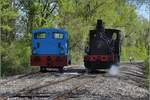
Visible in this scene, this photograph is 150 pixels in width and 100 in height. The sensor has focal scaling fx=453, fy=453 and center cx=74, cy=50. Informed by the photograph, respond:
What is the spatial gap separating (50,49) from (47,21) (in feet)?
40.5

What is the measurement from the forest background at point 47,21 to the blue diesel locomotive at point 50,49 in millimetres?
1786

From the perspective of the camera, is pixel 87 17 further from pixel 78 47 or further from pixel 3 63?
pixel 3 63

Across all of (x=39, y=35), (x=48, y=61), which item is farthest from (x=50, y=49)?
(x=39, y=35)

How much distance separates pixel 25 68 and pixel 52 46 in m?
3.65

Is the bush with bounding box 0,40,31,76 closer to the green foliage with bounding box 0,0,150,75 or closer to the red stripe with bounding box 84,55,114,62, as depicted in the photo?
the green foliage with bounding box 0,0,150,75

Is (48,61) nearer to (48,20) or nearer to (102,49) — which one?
(102,49)

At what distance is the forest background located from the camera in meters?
28.1

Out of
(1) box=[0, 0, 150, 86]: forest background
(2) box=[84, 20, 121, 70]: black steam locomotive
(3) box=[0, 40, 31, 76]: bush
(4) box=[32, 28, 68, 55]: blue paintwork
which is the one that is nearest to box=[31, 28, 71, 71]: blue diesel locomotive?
(4) box=[32, 28, 68, 55]: blue paintwork

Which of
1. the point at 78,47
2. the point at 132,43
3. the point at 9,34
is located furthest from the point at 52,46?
the point at 132,43

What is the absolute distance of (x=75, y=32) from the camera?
1644 inches

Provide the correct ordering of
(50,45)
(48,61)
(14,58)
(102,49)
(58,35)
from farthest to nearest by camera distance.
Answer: (14,58)
(102,49)
(58,35)
(50,45)
(48,61)

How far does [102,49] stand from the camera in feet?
89.1

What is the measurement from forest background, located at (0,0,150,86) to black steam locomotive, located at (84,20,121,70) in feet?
8.02

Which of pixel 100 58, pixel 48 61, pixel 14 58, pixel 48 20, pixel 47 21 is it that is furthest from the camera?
pixel 48 20
